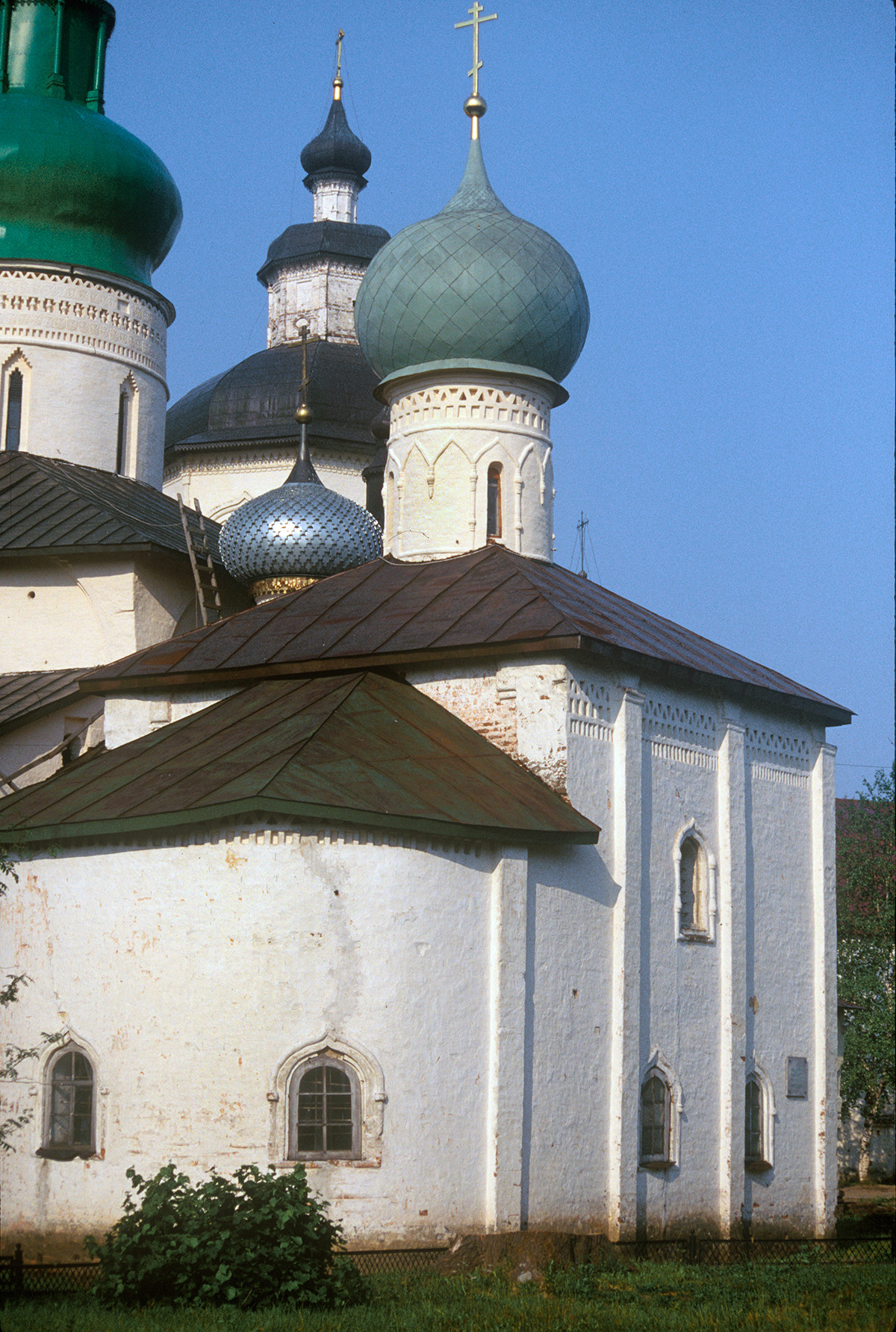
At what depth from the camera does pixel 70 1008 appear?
1139cm

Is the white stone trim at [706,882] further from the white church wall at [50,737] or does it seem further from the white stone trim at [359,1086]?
the white church wall at [50,737]

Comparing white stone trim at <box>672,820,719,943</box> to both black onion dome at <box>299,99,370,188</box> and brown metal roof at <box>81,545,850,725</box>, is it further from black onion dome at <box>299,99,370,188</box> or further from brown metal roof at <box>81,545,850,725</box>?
black onion dome at <box>299,99,370,188</box>

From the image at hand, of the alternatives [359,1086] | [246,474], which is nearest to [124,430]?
[246,474]

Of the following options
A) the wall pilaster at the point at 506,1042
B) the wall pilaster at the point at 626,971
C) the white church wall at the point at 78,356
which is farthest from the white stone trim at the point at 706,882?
the white church wall at the point at 78,356

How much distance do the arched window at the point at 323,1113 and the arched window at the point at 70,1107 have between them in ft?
4.73

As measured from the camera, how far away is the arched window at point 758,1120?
1388 centimetres

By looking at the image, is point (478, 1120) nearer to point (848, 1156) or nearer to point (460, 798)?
point (460, 798)

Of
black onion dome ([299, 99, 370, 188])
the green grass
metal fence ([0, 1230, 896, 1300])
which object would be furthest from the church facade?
black onion dome ([299, 99, 370, 188])

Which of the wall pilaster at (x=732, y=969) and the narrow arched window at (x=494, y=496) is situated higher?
the narrow arched window at (x=494, y=496)

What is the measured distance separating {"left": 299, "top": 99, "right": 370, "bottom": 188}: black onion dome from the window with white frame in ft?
52.9

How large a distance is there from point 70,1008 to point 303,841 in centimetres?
200

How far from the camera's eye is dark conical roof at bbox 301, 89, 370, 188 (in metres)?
26.7

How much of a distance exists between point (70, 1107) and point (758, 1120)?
5.69m

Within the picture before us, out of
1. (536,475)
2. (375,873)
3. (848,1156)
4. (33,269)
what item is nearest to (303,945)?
(375,873)
